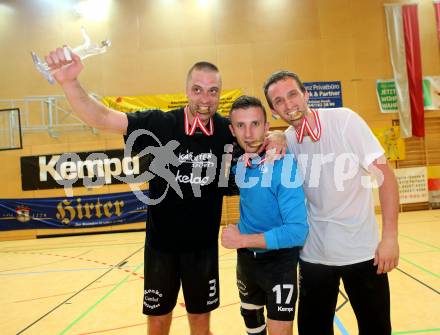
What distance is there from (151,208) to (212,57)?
11.6 metres

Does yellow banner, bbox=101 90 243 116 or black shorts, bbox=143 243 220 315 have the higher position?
yellow banner, bbox=101 90 243 116

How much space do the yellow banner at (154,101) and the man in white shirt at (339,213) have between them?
418 inches

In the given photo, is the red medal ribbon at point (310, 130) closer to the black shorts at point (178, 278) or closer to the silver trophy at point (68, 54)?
the black shorts at point (178, 278)

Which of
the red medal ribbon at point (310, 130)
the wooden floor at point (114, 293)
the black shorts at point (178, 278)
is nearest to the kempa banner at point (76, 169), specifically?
the wooden floor at point (114, 293)

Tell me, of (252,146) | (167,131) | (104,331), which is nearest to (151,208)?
(167,131)

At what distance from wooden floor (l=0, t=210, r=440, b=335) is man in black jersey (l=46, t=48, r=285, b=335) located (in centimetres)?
127

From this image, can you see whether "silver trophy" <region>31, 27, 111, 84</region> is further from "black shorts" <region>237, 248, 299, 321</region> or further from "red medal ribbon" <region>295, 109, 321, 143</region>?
"black shorts" <region>237, 248, 299, 321</region>

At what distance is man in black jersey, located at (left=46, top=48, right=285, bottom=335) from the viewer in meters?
2.50

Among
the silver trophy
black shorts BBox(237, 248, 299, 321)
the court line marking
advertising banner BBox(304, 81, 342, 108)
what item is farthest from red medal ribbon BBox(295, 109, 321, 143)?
advertising banner BBox(304, 81, 342, 108)

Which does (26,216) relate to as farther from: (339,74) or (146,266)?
(339,74)

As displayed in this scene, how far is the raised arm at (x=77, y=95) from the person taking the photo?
2.01 meters

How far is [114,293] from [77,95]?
3905 millimetres

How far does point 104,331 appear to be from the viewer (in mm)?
3830

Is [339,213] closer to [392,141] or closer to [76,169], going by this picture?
[76,169]
